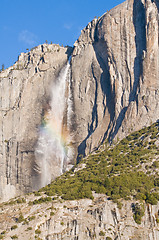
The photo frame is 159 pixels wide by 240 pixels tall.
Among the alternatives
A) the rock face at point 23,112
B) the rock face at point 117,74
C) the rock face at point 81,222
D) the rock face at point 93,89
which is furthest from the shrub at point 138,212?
the rock face at point 23,112

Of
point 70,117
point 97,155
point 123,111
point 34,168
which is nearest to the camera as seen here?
point 97,155

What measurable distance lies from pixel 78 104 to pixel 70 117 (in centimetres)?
347

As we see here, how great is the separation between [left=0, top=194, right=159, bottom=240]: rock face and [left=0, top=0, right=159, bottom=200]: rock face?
77.1 feet

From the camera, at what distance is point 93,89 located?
257 feet

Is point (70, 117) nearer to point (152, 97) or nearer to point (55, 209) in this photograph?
point (152, 97)

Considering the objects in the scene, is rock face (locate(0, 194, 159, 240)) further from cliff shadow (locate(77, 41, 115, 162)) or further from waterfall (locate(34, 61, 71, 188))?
waterfall (locate(34, 61, 71, 188))

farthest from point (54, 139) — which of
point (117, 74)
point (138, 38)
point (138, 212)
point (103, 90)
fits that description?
point (138, 212)

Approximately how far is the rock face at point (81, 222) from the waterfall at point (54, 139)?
28.2 m

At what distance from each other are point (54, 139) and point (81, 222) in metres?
36.9

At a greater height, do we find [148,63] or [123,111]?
[148,63]

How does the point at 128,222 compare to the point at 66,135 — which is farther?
the point at 66,135

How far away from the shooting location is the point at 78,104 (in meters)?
79.3

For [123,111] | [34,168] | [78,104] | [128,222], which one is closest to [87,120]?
[78,104]

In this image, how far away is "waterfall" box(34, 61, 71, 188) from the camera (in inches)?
2948
